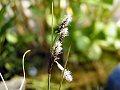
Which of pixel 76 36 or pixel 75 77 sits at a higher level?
pixel 76 36

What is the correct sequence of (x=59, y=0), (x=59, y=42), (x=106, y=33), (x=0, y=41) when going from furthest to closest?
1. (x=106, y=33)
2. (x=59, y=0)
3. (x=0, y=41)
4. (x=59, y=42)

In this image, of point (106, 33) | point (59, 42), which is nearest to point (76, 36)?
point (106, 33)

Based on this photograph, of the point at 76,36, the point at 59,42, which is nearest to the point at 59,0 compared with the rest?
the point at 76,36

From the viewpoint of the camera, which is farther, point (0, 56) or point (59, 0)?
point (59, 0)

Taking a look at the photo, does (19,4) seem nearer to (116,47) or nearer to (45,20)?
(45,20)

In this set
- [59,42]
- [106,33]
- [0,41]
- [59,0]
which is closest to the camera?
[59,42]

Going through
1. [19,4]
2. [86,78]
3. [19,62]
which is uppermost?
[19,4]

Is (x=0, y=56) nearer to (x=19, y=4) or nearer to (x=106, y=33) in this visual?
(x=19, y=4)
